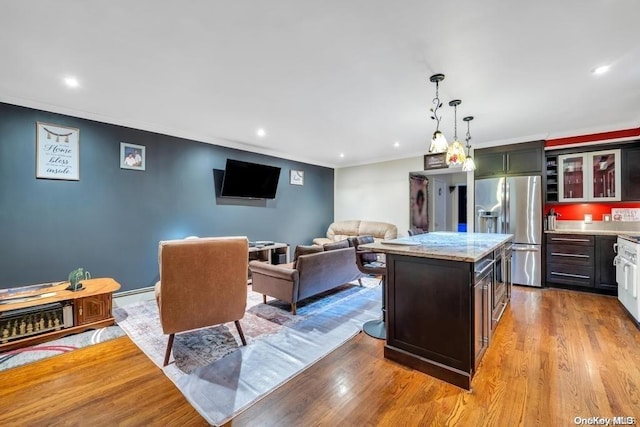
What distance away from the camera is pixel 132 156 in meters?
4.09

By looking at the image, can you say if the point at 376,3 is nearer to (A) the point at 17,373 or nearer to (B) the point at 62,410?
(B) the point at 62,410

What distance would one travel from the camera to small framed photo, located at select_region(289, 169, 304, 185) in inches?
256

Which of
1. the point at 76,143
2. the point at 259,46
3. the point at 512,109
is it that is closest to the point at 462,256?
the point at 259,46

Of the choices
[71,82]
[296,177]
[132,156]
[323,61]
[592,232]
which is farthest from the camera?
[296,177]

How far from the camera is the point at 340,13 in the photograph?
6.01 ft

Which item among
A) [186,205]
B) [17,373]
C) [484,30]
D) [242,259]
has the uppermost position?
[484,30]

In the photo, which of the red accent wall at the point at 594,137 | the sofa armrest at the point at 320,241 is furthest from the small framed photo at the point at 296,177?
the red accent wall at the point at 594,137

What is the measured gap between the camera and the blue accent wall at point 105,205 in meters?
3.24

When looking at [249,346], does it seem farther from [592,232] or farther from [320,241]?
[592,232]

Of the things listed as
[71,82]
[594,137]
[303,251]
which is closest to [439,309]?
[303,251]

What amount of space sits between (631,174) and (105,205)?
759 cm

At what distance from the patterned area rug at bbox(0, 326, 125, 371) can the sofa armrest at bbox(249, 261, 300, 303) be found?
1.57 metres

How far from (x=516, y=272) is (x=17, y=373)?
6396 mm

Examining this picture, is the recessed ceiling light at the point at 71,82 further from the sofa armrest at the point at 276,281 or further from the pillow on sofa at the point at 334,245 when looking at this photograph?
the pillow on sofa at the point at 334,245
